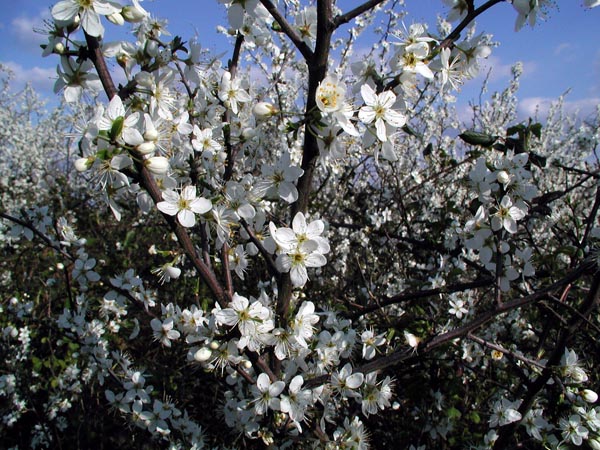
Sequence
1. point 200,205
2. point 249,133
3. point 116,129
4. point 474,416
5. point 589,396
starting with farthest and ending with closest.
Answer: point 474,416 < point 589,396 < point 249,133 < point 200,205 < point 116,129

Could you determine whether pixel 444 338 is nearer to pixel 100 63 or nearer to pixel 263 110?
pixel 263 110

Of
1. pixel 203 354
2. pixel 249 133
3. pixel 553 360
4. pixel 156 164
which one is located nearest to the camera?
pixel 156 164

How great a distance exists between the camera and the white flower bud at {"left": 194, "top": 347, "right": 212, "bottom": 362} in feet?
4.39

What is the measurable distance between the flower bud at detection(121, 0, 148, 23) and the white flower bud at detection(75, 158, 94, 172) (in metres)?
0.42

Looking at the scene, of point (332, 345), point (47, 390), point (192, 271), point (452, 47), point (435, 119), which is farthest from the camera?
point (435, 119)

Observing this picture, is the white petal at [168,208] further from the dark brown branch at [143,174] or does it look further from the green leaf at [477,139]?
the green leaf at [477,139]

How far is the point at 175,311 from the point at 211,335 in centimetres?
50

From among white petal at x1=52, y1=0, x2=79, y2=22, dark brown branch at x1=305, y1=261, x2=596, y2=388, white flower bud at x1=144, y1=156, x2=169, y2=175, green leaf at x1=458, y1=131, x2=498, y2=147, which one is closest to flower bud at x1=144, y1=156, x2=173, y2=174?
white flower bud at x1=144, y1=156, x2=169, y2=175

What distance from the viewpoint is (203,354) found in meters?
1.35

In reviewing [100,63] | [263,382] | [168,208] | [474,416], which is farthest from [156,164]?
[474,416]

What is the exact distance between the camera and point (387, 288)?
3.44 metres

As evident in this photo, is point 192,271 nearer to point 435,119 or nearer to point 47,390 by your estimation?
point 47,390

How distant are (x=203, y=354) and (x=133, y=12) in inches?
39.3

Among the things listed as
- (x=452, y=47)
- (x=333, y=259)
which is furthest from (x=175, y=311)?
(x=333, y=259)
